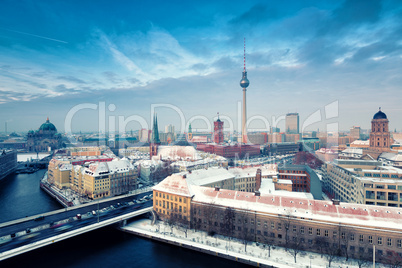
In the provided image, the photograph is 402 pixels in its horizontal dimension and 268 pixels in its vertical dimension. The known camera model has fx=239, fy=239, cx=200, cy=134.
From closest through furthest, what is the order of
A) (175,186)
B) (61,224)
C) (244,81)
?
1. (61,224)
2. (175,186)
3. (244,81)

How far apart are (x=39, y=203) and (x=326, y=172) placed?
67673mm

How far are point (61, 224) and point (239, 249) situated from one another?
84.6ft

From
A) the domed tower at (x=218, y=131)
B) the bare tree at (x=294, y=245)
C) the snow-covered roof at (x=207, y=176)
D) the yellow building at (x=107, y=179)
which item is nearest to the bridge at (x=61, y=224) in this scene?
the yellow building at (x=107, y=179)

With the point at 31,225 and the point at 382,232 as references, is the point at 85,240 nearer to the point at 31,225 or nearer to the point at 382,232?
the point at 31,225

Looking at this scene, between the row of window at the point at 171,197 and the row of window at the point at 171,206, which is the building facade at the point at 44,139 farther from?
the row of window at the point at 171,206

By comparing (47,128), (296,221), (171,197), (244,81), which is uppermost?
(244,81)

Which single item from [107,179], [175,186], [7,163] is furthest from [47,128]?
[175,186]

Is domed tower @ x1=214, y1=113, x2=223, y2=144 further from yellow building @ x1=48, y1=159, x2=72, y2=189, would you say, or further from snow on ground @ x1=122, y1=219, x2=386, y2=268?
snow on ground @ x1=122, y1=219, x2=386, y2=268

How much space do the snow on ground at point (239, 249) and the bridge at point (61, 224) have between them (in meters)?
3.79

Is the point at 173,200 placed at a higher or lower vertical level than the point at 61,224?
higher

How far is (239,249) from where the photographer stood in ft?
99.4

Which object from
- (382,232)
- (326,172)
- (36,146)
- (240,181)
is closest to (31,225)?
(240,181)

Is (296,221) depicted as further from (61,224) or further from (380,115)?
(380,115)

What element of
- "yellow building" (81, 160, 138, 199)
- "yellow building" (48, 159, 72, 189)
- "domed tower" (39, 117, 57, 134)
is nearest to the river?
"yellow building" (81, 160, 138, 199)
